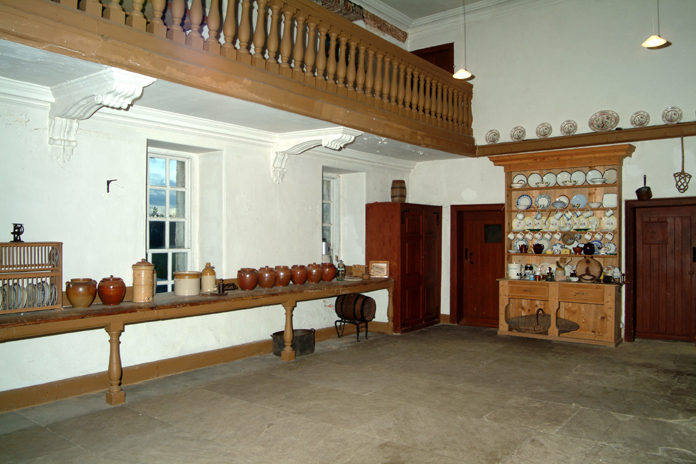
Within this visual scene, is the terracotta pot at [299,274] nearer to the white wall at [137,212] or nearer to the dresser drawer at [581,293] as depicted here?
the white wall at [137,212]

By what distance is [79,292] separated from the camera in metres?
4.84

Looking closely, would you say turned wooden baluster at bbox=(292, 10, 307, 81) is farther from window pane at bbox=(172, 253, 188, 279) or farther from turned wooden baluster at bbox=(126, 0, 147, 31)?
window pane at bbox=(172, 253, 188, 279)

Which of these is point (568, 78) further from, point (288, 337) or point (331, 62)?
point (288, 337)

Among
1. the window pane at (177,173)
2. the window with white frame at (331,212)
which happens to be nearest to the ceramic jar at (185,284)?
the window pane at (177,173)

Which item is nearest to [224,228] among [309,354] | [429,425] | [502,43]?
[309,354]

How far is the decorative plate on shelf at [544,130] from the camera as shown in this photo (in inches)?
339

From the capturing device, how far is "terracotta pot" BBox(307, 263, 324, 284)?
289 inches

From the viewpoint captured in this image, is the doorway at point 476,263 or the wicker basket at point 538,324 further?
the doorway at point 476,263

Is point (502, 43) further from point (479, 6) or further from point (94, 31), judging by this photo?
point (94, 31)

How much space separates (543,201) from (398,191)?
2466 mm

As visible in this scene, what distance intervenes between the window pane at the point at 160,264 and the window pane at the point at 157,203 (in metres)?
0.52

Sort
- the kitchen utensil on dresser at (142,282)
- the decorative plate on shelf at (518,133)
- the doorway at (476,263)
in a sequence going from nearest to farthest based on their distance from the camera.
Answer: the kitchen utensil on dresser at (142,282), the decorative plate on shelf at (518,133), the doorway at (476,263)

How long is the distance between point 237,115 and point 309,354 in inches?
131

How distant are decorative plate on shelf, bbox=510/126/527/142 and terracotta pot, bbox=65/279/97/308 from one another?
7.11 metres
